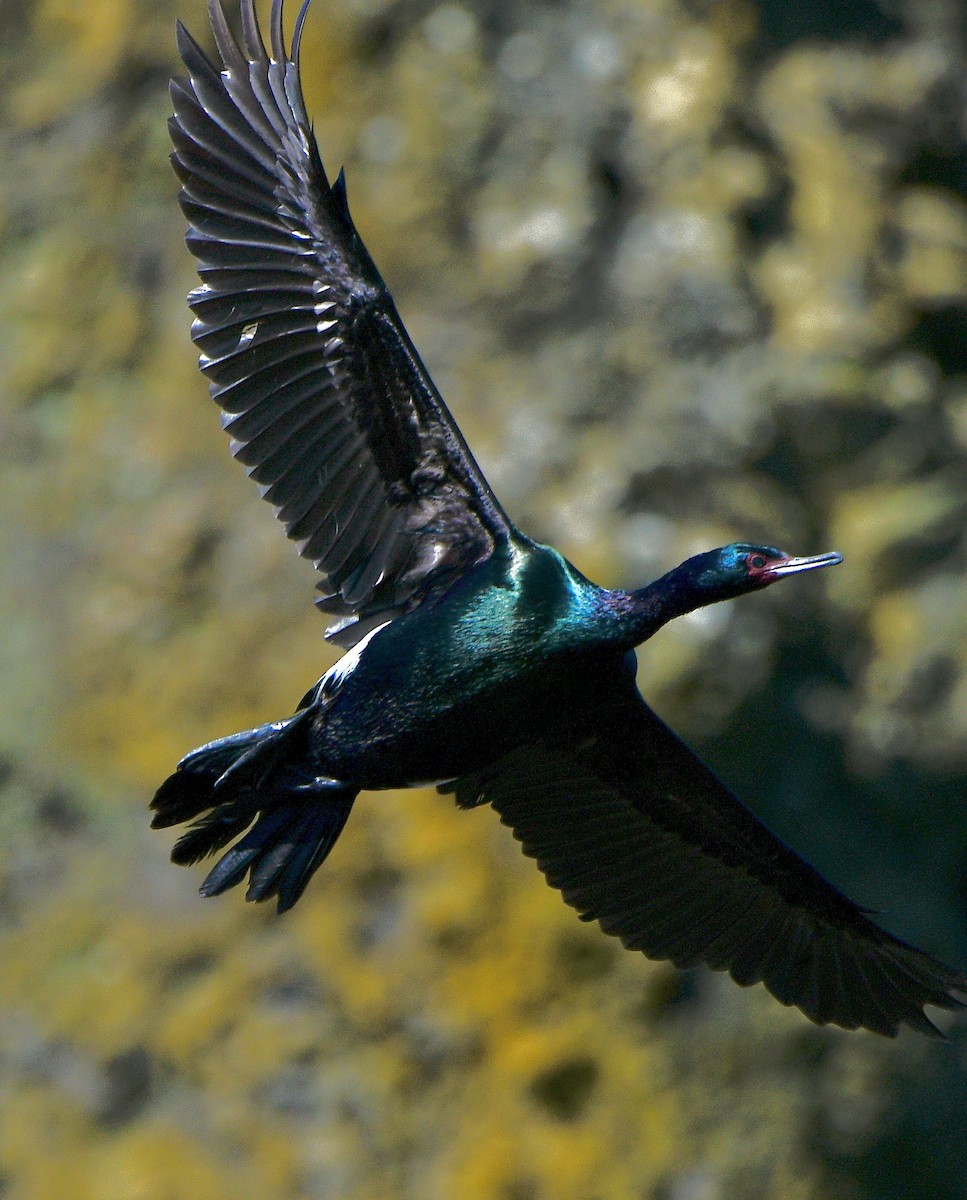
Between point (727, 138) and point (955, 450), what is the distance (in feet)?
4.25

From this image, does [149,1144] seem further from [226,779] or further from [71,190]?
[71,190]

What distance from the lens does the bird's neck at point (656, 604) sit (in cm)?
294

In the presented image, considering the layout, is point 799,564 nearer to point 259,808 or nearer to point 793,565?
point 793,565

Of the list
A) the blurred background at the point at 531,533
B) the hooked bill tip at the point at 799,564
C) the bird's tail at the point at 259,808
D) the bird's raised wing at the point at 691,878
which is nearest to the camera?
the hooked bill tip at the point at 799,564

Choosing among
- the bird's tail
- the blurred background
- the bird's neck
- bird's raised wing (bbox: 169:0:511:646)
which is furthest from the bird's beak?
the blurred background

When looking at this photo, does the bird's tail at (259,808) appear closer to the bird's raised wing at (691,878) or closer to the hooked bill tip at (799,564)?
the bird's raised wing at (691,878)

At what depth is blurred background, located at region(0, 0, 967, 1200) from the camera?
5102 mm

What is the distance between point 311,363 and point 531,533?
7.34ft

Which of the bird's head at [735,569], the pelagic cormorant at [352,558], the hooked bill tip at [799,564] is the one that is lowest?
the hooked bill tip at [799,564]

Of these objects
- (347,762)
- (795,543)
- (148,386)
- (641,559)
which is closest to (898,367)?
(795,543)

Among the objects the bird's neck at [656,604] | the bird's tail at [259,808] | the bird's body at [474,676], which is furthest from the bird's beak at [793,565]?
the bird's tail at [259,808]

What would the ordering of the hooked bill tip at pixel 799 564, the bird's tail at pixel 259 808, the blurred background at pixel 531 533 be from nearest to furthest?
the hooked bill tip at pixel 799 564 → the bird's tail at pixel 259 808 → the blurred background at pixel 531 533

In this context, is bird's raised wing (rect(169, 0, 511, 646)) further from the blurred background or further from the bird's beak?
the blurred background

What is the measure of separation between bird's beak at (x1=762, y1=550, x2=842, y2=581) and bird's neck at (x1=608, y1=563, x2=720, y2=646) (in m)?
0.13
